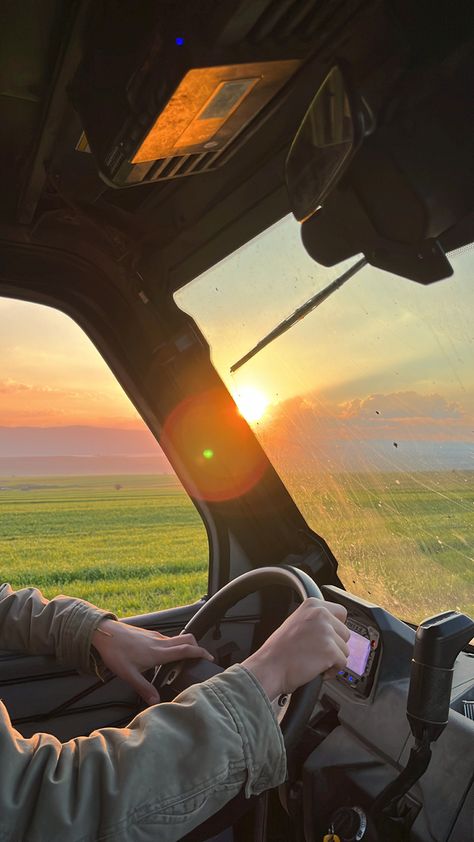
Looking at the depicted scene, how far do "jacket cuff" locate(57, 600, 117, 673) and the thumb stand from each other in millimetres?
140

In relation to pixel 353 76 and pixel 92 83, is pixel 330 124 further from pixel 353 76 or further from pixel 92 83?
pixel 92 83

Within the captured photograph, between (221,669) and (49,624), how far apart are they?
482 millimetres

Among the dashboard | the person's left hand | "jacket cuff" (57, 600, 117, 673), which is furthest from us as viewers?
"jacket cuff" (57, 600, 117, 673)

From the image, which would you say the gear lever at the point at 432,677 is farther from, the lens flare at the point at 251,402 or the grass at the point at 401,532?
the lens flare at the point at 251,402

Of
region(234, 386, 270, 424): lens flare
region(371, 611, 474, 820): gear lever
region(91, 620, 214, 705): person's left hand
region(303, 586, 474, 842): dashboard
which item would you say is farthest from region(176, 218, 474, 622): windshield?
region(91, 620, 214, 705): person's left hand

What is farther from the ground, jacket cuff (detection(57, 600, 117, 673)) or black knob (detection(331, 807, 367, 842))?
jacket cuff (detection(57, 600, 117, 673))

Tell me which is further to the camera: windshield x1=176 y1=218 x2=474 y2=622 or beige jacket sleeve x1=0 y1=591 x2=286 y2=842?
windshield x1=176 y1=218 x2=474 y2=622

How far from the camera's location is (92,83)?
1.30m

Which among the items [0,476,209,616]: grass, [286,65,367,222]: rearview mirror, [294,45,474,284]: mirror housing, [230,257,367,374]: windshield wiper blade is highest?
[286,65,367,222]: rearview mirror

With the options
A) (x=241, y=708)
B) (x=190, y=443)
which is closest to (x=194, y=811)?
(x=241, y=708)

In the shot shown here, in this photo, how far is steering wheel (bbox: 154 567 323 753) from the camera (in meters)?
1.02

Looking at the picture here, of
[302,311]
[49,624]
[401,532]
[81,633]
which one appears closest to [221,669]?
[81,633]

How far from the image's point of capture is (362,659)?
5.09 feet

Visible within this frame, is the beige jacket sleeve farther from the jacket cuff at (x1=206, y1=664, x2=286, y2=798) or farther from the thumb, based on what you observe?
the thumb
